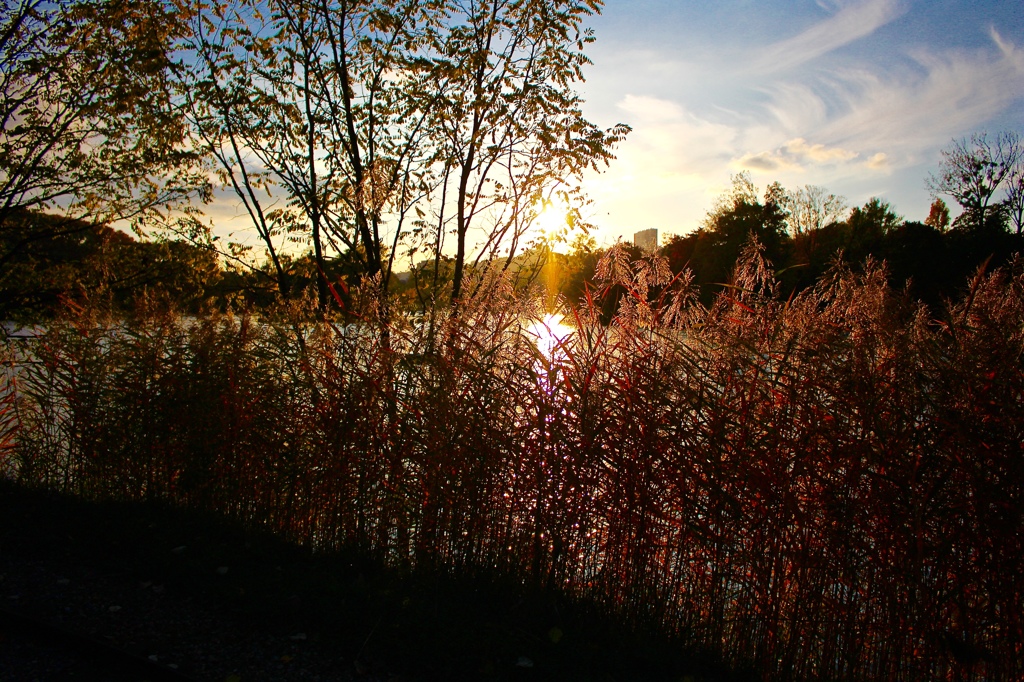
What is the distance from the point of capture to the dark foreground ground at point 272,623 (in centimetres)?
367

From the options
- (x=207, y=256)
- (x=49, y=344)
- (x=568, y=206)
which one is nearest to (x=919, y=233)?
(x=568, y=206)

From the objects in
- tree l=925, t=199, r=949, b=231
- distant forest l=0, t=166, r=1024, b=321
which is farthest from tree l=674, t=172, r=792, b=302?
distant forest l=0, t=166, r=1024, b=321

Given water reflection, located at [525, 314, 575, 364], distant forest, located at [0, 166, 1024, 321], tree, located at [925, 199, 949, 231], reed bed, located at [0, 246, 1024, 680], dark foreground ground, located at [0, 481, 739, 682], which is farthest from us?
tree, located at [925, 199, 949, 231]

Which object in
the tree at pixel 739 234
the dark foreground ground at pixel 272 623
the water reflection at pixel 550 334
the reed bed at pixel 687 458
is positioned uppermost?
the tree at pixel 739 234

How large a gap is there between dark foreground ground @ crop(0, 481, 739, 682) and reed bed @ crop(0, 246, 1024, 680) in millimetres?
289

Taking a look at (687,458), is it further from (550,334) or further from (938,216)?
(938,216)

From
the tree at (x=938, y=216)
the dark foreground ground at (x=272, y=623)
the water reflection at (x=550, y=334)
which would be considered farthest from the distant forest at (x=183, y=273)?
the tree at (x=938, y=216)

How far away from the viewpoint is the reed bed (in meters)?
3.53

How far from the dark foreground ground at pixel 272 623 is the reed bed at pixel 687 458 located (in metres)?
0.29

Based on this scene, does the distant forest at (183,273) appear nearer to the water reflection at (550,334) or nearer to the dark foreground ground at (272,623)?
the water reflection at (550,334)

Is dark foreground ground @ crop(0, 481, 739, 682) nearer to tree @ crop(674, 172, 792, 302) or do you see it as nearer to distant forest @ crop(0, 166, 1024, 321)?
distant forest @ crop(0, 166, 1024, 321)

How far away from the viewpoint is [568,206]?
962 centimetres

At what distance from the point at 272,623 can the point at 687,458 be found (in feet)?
8.95

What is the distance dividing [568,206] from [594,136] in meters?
1.03
